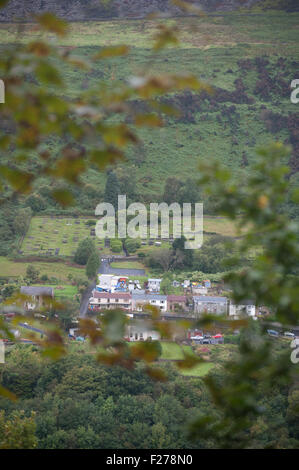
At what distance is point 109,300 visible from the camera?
752 inches

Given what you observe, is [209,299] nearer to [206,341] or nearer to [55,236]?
[206,341]

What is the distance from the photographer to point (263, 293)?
1.38 m

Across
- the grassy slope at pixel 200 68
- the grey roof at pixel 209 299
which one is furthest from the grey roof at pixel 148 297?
the grassy slope at pixel 200 68

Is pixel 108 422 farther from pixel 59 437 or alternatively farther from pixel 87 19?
pixel 87 19

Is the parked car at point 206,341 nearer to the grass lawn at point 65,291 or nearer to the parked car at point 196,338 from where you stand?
the parked car at point 196,338

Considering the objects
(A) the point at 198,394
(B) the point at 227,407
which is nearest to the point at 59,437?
(A) the point at 198,394

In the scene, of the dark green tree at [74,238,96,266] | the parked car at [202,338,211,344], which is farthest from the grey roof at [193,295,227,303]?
the dark green tree at [74,238,96,266]

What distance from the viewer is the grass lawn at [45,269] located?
21.8 metres

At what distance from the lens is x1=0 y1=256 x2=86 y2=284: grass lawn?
71.4ft

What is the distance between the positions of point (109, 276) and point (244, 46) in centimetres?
3605

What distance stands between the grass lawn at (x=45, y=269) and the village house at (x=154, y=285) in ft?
8.51

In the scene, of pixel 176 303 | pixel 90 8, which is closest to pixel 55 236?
pixel 176 303

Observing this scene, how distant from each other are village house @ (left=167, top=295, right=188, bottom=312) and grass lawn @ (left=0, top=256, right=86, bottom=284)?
4.04 m

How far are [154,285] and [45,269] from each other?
183 inches
